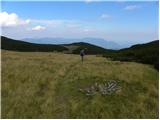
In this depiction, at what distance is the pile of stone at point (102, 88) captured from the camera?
958 inches

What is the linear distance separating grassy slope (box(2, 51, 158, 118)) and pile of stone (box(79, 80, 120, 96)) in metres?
0.56

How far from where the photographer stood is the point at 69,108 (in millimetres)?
21344

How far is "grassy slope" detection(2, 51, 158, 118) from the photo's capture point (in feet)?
69.6

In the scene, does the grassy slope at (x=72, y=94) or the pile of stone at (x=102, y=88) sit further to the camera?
the pile of stone at (x=102, y=88)

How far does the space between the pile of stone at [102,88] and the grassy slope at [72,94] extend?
560 mm

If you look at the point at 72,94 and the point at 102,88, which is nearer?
the point at 72,94

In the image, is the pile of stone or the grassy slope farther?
the pile of stone

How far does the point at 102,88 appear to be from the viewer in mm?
25156

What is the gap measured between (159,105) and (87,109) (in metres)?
5.59

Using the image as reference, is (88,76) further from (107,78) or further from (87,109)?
(87,109)

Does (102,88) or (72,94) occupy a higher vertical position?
(102,88)

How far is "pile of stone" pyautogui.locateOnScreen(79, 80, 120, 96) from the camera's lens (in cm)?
2434

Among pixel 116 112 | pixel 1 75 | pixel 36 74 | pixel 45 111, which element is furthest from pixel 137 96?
pixel 1 75

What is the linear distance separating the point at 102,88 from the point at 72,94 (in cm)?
282
